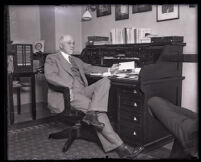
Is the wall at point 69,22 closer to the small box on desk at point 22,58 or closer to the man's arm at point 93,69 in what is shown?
the small box on desk at point 22,58

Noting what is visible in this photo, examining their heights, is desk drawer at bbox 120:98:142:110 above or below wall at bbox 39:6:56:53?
below

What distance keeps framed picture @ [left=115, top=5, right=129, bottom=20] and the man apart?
0.91m

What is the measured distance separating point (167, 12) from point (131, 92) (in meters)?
1.11

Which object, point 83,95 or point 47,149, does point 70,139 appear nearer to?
point 47,149

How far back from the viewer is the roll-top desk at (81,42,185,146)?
242 cm

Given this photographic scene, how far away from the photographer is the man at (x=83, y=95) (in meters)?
2.37

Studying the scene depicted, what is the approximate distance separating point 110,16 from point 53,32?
1129mm

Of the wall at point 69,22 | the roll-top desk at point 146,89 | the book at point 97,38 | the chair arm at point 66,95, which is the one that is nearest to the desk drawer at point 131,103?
the roll-top desk at point 146,89

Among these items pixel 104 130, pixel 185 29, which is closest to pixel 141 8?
pixel 185 29

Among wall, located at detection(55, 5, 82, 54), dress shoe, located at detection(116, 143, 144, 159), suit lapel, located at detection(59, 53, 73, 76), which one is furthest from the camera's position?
wall, located at detection(55, 5, 82, 54)

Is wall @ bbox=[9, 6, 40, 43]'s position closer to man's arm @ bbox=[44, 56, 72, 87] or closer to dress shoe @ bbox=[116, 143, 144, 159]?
man's arm @ bbox=[44, 56, 72, 87]

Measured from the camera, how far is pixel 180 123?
1.38 m

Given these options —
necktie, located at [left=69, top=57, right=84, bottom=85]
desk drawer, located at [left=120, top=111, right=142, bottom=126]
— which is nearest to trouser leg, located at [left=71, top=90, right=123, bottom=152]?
desk drawer, located at [left=120, top=111, right=142, bottom=126]

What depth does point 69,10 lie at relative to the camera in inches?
170
